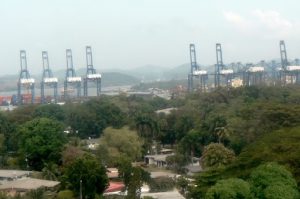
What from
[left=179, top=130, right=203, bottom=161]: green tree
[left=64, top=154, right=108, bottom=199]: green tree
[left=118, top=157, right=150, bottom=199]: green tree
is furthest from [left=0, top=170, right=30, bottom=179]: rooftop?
[left=179, top=130, right=203, bottom=161]: green tree

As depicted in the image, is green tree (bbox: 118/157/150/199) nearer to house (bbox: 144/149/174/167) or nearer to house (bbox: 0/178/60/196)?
house (bbox: 0/178/60/196)

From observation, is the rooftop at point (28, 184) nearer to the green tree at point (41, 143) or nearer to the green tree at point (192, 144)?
the green tree at point (41, 143)

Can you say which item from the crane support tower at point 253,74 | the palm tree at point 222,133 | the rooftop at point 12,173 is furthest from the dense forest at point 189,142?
the crane support tower at point 253,74

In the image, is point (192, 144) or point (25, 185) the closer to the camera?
point (25, 185)

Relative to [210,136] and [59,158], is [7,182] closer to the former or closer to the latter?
[59,158]

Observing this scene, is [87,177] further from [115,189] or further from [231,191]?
[231,191]

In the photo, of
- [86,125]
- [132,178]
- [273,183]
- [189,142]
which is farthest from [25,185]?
[86,125]

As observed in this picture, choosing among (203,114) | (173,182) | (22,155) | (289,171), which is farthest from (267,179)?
(203,114)
